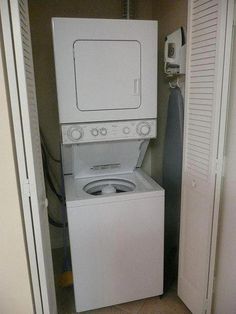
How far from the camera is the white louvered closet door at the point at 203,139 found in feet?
5.23

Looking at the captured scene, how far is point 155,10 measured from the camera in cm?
275

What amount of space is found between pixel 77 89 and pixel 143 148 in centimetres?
88

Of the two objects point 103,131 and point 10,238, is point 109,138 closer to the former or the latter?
point 103,131

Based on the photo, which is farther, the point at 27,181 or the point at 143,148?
the point at 143,148

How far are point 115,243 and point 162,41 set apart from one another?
1.98 m

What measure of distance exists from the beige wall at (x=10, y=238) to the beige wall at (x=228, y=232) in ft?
4.35

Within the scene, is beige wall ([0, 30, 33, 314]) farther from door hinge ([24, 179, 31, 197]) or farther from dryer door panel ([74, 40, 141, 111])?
dryer door panel ([74, 40, 141, 111])

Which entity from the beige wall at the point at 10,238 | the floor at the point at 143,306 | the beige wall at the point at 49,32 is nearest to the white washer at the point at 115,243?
the floor at the point at 143,306

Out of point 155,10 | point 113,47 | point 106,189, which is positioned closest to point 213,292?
point 106,189

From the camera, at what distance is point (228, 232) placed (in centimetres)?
179

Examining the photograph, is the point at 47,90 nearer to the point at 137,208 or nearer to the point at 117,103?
the point at 117,103

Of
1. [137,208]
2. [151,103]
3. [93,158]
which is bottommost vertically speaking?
[137,208]

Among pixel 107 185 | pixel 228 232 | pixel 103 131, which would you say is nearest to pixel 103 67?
pixel 103 131

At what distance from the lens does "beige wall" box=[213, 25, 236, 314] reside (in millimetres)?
1674
